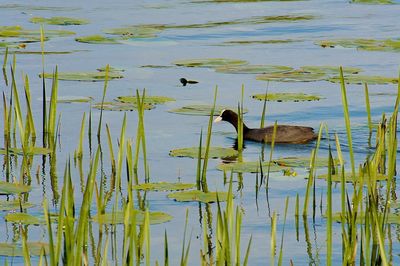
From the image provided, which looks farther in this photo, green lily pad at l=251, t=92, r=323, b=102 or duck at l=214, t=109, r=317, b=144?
green lily pad at l=251, t=92, r=323, b=102

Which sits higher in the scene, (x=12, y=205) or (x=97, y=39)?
(x=97, y=39)

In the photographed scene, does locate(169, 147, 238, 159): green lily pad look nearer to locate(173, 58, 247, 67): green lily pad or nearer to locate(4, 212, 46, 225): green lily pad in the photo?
locate(4, 212, 46, 225): green lily pad

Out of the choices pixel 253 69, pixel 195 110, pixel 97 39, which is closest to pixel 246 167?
pixel 195 110

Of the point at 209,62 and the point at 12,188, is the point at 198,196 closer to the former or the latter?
the point at 12,188

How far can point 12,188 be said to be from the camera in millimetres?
9133

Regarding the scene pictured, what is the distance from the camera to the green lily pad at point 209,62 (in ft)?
54.4

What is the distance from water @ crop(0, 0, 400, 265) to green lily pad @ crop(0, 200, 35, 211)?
142 millimetres

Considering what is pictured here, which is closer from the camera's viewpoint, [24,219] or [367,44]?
[24,219]

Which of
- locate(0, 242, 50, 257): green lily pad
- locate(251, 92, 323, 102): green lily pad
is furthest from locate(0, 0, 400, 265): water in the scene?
locate(251, 92, 323, 102): green lily pad

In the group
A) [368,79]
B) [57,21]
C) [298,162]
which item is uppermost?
[57,21]

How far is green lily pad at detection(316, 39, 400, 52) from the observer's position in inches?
722

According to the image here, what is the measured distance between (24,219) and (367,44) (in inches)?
454

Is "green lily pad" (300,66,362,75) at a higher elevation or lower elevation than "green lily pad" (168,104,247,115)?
higher

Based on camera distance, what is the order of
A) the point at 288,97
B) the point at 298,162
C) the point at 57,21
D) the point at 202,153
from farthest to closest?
the point at 57,21 < the point at 288,97 < the point at 202,153 < the point at 298,162
